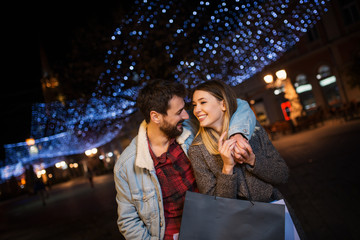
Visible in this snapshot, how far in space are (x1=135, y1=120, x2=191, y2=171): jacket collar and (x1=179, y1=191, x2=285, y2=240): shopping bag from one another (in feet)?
1.95

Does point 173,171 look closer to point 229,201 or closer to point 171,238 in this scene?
point 171,238

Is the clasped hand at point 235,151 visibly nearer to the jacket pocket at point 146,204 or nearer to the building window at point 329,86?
the jacket pocket at point 146,204

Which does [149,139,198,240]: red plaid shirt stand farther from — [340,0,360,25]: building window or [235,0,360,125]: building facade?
[340,0,360,25]: building window

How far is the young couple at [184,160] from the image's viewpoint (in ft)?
6.00

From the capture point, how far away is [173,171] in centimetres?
222

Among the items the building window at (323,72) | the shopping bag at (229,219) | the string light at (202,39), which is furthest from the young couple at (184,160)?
the building window at (323,72)

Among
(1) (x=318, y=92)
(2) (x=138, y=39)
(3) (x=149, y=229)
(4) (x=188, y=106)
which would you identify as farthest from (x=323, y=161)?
(1) (x=318, y=92)

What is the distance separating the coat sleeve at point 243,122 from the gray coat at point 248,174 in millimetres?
133

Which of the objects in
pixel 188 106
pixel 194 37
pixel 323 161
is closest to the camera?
pixel 188 106

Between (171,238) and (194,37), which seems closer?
(171,238)

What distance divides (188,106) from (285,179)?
231 cm

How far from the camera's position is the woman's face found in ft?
6.60

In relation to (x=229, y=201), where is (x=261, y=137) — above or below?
above

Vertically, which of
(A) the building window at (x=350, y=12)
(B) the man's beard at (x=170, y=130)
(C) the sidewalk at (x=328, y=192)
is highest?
(A) the building window at (x=350, y=12)
